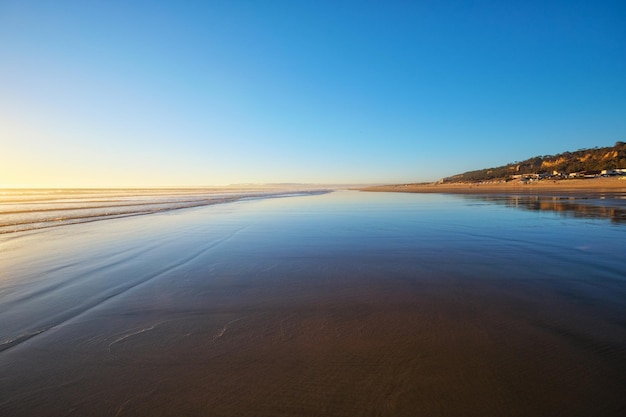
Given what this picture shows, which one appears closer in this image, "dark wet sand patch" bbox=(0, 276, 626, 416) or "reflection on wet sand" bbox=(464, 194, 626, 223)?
"dark wet sand patch" bbox=(0, 276, 626, 416)

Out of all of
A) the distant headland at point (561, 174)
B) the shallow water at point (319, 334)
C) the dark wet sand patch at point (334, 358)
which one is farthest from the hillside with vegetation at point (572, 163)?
the dark wet sand patch at point (334, 358)

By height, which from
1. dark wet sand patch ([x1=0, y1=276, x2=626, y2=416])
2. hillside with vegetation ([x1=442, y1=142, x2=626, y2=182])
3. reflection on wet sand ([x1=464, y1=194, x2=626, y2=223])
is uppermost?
hillside with vegetation ([x1=442, y1=142, x2=626, y2=182])

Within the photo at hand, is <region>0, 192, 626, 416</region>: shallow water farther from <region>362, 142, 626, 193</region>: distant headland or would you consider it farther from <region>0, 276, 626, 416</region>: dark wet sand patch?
<region>362, 142, 626, 193</region>: distant headland

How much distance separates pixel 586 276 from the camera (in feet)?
13.8

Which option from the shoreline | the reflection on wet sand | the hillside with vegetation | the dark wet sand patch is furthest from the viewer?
the hillside with vegetation

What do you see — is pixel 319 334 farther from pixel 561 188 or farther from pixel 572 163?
pixel 572 163

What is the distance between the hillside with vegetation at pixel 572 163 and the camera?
52.7 m

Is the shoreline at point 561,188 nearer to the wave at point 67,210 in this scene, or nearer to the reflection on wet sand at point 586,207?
the reflection on wet sand at point 586,207

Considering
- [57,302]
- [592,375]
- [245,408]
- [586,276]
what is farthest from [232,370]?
[586,276]

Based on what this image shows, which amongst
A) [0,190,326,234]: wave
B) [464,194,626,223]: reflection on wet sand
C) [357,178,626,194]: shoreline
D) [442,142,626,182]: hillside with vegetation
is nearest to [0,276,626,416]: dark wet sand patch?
[464,194,626,223]: reflection on wet sand

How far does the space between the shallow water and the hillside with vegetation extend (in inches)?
2668

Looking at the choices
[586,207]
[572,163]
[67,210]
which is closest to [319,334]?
[586,207]

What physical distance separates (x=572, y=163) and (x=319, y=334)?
87.6 m

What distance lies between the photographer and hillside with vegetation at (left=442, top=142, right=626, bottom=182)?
173 feet
